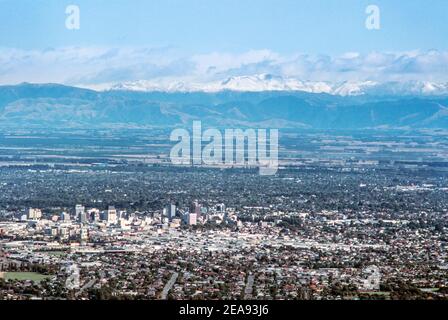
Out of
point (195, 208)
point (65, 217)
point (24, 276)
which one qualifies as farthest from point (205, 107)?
point (24, 276)

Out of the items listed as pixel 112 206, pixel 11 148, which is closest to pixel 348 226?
pixel 112 206

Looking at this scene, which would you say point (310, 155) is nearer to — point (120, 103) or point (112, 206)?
point (112, 206)

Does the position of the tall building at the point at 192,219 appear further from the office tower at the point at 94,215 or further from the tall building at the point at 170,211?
the office tower at the point at 94,215

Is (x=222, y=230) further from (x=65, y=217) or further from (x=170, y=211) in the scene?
(x=65, y=217)

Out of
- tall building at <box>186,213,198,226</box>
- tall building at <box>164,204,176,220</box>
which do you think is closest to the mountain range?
tall building at <box>164,204,176,220</box>

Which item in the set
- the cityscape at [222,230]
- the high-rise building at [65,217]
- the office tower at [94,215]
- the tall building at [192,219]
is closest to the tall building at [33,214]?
the cityscape at [222,230]

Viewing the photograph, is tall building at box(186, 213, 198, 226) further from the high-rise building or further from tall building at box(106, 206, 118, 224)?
the high-rise building
